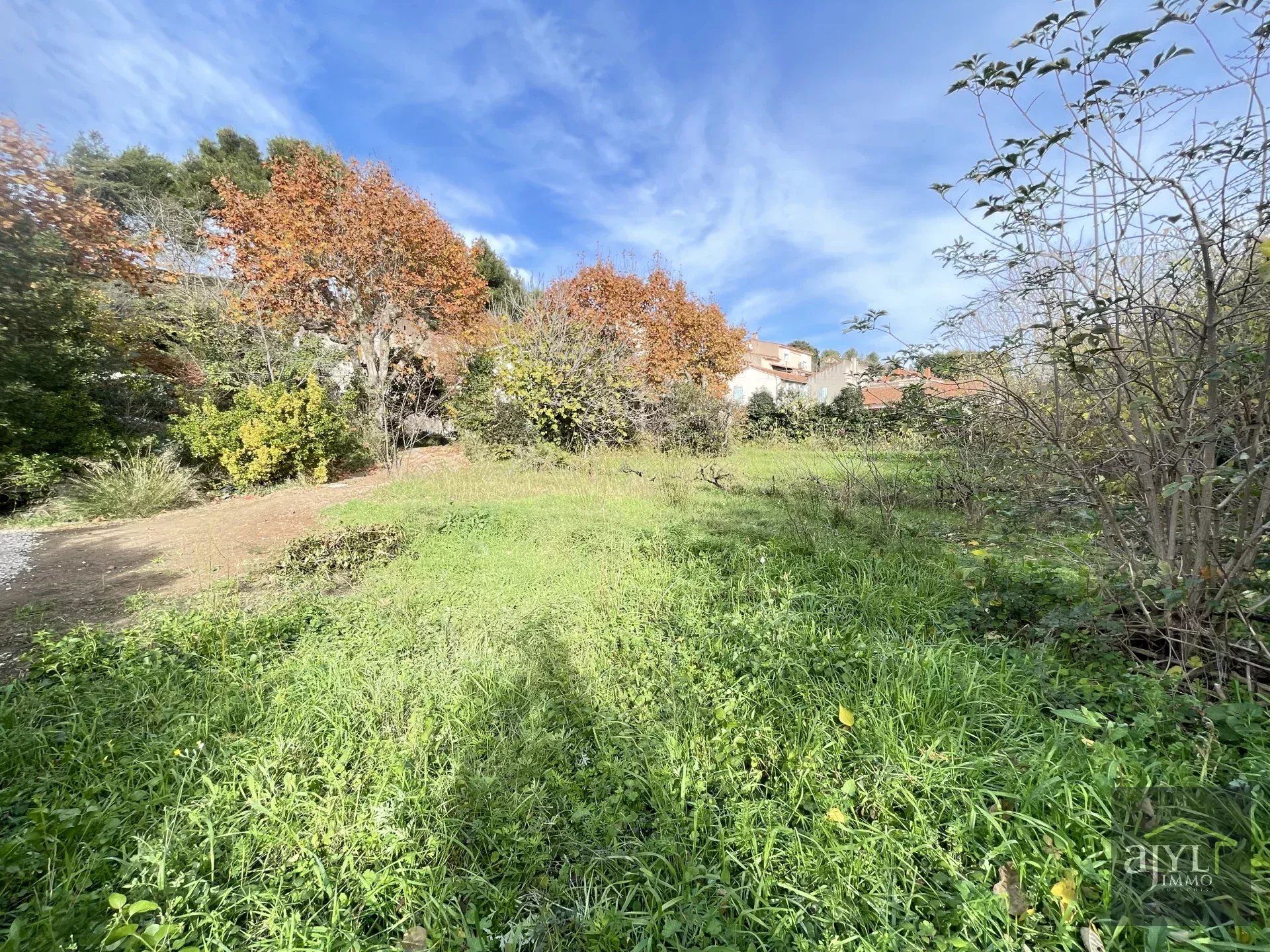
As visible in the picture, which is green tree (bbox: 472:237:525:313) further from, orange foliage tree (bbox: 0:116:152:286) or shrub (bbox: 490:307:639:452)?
orange foliage tree (bbox: 0:116:152:286)

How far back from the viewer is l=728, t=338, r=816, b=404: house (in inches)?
1124

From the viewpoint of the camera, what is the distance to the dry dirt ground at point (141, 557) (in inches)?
120

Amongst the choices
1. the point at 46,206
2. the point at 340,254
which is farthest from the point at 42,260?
the point at 340,254

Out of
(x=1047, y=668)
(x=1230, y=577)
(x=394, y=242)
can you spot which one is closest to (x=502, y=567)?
(x=1047, y=668)

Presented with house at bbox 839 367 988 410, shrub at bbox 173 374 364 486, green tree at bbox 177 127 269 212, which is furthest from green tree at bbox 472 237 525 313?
house at bbox 839 367 988 410

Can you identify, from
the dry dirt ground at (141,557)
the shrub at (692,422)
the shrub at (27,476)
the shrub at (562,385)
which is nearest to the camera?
the dry dirt ground at (141,557)

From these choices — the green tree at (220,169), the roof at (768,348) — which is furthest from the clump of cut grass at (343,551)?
the roof at (768,348)

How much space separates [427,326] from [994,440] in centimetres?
1158

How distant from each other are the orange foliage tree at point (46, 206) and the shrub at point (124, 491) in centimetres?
406

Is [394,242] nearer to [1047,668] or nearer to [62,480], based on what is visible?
[62,480]

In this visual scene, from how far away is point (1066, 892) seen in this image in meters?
1.16

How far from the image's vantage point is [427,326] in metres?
11.1

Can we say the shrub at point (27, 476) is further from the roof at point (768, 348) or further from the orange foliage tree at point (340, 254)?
the roof at point (768, 348)

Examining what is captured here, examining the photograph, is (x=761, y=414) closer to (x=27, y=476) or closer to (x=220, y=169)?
(x=27, y=476)
